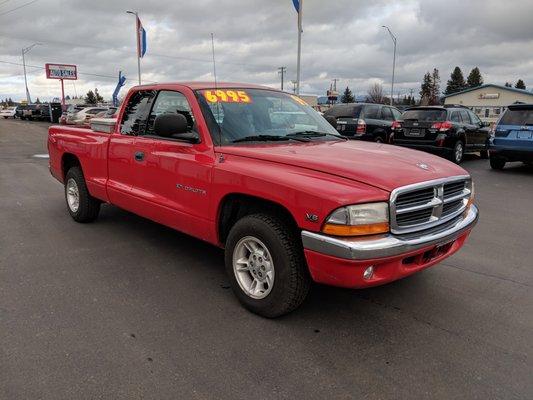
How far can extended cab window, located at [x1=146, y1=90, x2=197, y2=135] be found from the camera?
4.19 metres

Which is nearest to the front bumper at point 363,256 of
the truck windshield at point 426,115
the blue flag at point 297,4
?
the truck windshield at point 426,115

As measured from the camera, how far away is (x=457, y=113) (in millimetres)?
13102

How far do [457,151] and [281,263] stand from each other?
10.8 meters

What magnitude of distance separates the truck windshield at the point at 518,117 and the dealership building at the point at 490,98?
179ft

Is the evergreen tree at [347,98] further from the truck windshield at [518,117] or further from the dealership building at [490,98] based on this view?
the truck windshield at [518,117]

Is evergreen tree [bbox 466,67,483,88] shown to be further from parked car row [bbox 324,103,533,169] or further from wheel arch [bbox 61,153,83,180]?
wheel arch [bbox 61,153,83,180]

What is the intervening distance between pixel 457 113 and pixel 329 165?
37.1ft

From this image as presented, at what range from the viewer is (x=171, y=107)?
4512mm

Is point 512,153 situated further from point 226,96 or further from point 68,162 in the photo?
point 68,162

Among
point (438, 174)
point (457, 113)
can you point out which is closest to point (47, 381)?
point (438, 174)

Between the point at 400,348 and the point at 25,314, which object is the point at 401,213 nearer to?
the point at 400,348

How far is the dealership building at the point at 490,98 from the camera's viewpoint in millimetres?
62016

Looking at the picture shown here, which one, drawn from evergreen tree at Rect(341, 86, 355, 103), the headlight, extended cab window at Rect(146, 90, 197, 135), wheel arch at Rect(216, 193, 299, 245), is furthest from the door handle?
evergreen tree at Rect(341, 86, 355, 103)

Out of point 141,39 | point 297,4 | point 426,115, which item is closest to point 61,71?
point 141,39
